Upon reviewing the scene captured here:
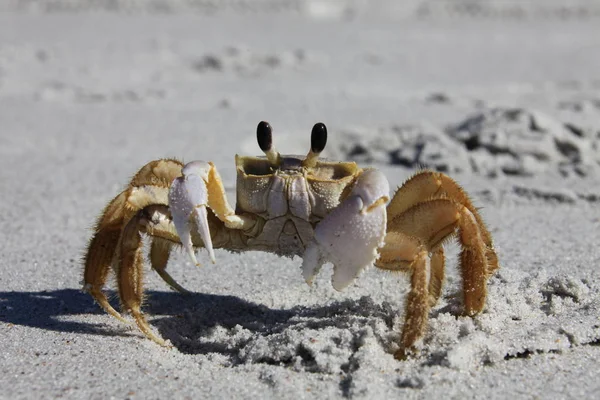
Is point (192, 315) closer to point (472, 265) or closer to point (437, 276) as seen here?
point (437, 276)

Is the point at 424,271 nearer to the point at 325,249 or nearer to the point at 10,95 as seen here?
the point at 325,249

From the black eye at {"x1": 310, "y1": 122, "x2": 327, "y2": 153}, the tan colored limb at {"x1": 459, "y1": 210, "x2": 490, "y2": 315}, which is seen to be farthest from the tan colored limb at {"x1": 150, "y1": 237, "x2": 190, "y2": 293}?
the tan colored limb at {"x1": 459, "y1": 210, "x2": 490, "y2": 315}

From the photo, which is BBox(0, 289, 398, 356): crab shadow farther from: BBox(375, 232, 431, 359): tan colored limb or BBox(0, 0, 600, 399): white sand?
BBox(375, 232, 431, 359): tan colored limb

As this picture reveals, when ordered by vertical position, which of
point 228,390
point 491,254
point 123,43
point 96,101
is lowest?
point 228,390

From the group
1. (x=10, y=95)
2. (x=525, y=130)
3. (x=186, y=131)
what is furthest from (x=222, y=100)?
(x=525, y=130)

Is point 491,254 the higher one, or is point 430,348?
point 491,254

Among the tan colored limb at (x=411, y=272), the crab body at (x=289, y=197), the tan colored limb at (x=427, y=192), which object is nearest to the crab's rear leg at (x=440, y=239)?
the tan colored limb at (x=411, y=272)
